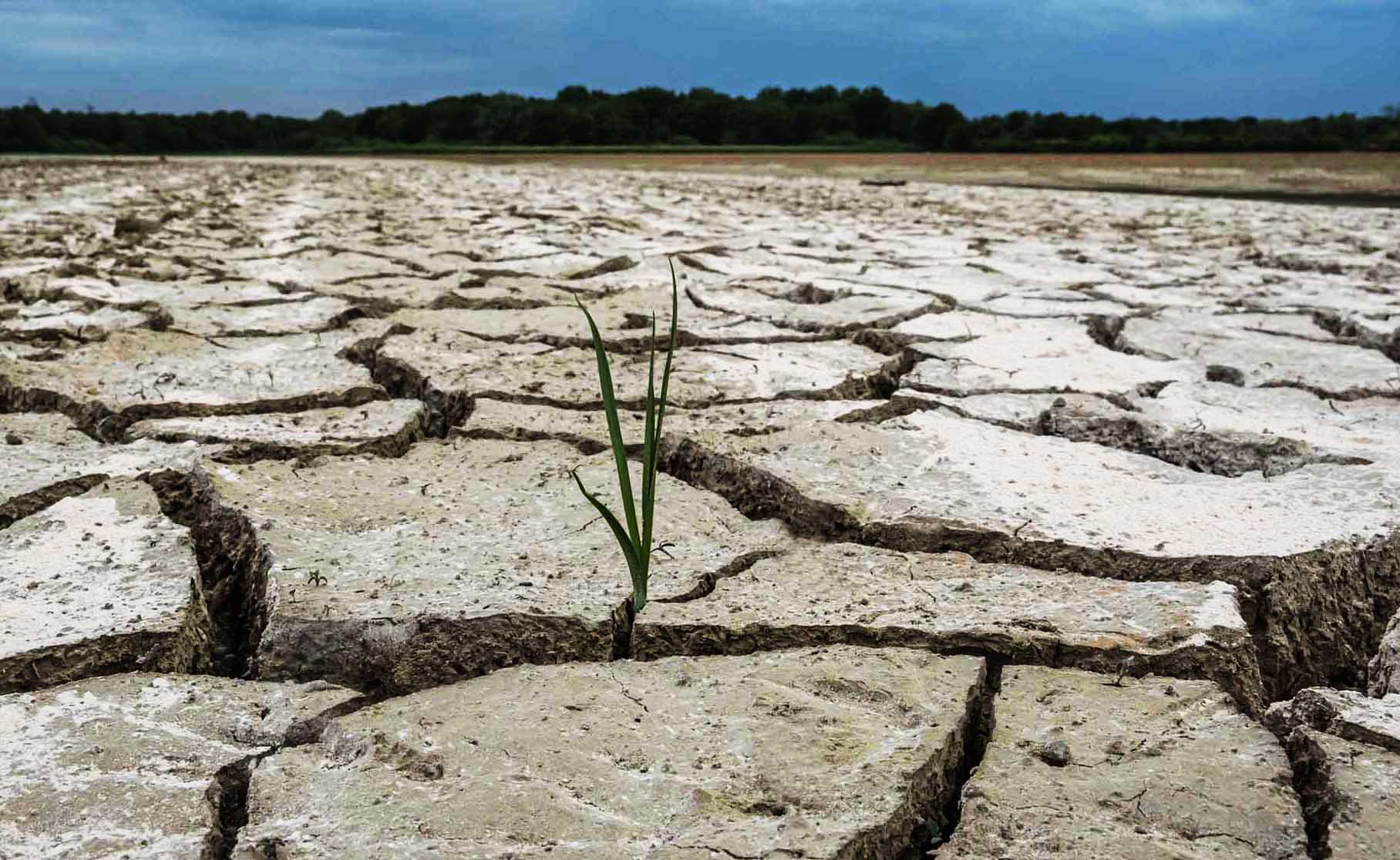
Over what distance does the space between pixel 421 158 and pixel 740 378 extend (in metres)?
13.2

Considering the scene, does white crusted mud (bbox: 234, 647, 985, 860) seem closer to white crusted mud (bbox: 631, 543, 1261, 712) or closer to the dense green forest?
white crusted mud (bbox: 631, 543, 1261, 712)

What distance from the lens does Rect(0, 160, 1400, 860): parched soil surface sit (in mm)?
807

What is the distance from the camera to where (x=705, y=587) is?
1.15 metres

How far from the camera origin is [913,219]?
5.30 m

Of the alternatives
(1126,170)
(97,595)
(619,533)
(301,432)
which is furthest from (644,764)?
(1126,170)

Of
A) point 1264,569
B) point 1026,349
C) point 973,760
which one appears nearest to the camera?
point 973,760

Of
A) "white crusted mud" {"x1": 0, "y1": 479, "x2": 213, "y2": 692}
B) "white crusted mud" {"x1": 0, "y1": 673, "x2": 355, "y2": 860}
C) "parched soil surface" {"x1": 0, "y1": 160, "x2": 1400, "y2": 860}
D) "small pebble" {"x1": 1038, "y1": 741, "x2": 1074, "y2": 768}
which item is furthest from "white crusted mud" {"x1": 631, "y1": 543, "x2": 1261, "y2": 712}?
"white crusted mud" {"x1": 0, "y1": 479, "x2": 213, "y2": 692}

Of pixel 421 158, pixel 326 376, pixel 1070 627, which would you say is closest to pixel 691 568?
pixel 1070 627

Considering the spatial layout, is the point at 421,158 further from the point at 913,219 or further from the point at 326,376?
the point at 326,376

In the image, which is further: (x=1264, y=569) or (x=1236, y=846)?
(x=1264, y=569)

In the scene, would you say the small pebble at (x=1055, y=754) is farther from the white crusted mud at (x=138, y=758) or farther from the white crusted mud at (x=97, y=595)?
the white crusted mud at (x=97, y=595)

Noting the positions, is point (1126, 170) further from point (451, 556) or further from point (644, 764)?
point (644, 764)

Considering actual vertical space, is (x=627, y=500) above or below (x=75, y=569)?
above

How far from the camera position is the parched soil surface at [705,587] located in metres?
0.81
